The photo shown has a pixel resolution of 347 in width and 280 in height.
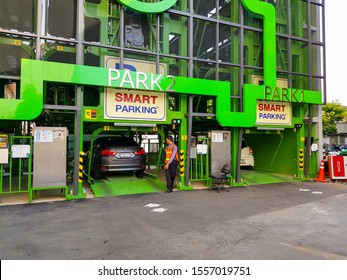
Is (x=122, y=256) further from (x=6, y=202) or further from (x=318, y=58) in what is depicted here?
(x=318, y=58)

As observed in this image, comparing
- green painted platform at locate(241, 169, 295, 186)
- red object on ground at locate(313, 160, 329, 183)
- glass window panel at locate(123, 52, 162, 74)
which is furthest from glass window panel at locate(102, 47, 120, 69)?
red object on ground at locate(313, 160, 329, 183)

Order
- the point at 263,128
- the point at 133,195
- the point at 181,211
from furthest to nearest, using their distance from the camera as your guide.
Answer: the point at 263,128, the point at 133,195, the point at 181,211

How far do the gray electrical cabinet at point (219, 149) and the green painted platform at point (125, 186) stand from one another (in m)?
1.98

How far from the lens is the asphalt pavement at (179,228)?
12.9 feet

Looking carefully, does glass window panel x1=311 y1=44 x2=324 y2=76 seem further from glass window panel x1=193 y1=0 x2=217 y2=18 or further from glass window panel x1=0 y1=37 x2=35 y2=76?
glass window panel x1=0 y1=37 x2=35 y2=76

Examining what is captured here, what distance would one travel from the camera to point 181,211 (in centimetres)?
631

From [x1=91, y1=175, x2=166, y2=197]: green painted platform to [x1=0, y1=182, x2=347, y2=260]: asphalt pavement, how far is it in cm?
55

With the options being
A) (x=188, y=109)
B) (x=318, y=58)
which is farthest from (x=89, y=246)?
(x=318, y=58)

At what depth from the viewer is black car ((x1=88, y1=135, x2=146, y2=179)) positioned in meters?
9.23

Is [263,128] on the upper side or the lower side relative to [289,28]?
lower

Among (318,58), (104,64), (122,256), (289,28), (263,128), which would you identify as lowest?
(122,256)

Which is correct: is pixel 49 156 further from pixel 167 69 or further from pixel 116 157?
pixel 167 69

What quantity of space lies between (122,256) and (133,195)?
4214 millimetres

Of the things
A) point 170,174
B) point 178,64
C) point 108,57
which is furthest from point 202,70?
point 170,174
